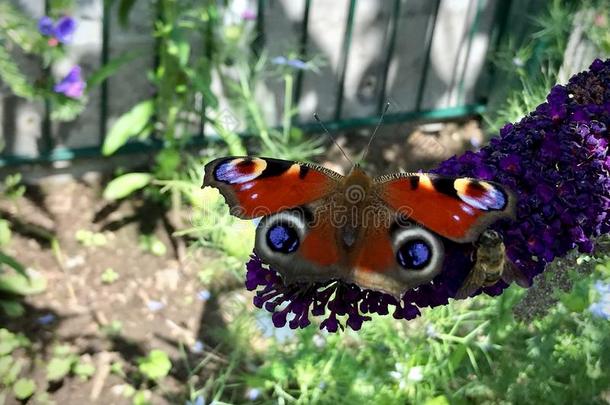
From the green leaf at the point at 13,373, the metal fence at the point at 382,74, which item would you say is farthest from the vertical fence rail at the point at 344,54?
the green leaf at the point at 13,373

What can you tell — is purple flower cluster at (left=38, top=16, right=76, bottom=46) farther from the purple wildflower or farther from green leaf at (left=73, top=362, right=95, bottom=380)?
green leaf at (left=73, top=362, right=95, bottom=380)

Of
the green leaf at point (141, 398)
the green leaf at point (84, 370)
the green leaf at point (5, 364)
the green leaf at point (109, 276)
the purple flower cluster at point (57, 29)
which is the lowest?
the green leaf at point (141, 398)

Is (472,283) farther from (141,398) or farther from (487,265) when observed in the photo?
(141,398)

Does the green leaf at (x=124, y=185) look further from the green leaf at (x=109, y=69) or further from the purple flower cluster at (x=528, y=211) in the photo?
the purple flower cluster at (x=528, y=211)

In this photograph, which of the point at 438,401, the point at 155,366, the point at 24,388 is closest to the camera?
the point at 438,401

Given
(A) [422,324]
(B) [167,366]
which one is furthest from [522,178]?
(B) [167,366]

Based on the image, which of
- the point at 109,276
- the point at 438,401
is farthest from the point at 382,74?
the point at 438,401
